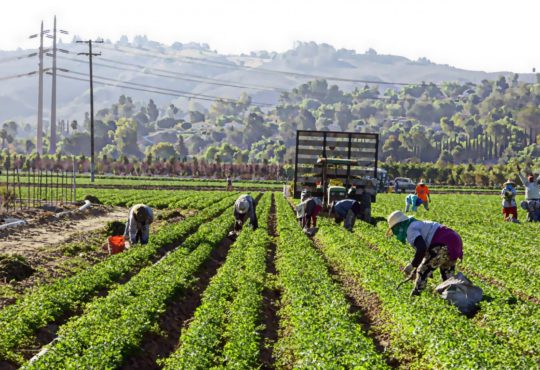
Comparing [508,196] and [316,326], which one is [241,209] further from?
[316,326]

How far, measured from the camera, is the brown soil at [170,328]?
11547mm

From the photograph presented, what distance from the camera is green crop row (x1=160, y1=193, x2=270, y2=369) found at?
35.5 feet

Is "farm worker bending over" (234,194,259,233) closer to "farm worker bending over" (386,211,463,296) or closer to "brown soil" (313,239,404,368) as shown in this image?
"brown soil" (313,239,404,368)

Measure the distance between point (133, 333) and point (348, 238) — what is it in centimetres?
1333

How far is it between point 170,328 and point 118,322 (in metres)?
1.22

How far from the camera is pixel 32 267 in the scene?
775 inches

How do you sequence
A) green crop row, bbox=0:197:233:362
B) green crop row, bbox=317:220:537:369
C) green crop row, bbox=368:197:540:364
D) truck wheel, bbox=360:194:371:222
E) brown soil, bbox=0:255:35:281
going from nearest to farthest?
1. green crop row, bbox=317:220:537:369
2. green crop row, bbox=0:197:233:362
3. green crop row, bbox=368:197:540:364
4. brown soil, bbox=0:255:35:281
5. truck wheel, bbox=360:194:371:222

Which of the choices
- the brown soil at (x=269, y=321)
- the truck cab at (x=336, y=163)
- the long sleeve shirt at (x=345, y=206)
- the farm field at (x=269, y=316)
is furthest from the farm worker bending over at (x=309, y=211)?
the brown soil at (x=269, y=321)

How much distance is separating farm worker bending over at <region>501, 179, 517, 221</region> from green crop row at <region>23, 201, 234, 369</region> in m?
16.3

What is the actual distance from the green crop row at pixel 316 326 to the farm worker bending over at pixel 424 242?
1.62 m

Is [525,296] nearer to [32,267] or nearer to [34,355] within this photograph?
[34,355]

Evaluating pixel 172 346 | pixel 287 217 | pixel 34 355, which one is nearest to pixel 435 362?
pixel 172 346

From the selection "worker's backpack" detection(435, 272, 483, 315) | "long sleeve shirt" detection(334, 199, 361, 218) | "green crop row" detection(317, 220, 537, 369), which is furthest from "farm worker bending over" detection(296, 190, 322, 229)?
"worker's backpack" detection(435, 272, 483, 315)

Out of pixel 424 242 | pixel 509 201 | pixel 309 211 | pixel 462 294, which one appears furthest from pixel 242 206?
pixel 509 201
